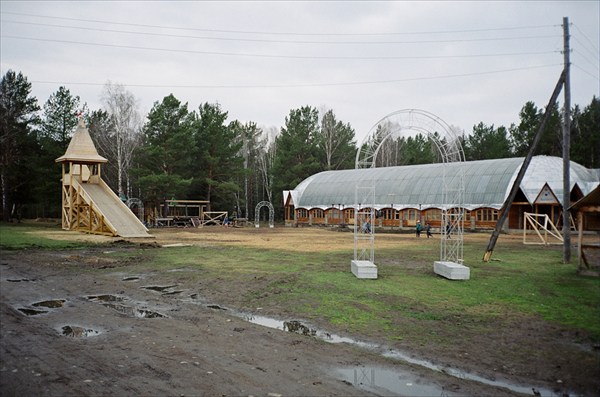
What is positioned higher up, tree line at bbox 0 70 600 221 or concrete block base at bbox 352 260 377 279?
tree line at bbox 0 70 600 221

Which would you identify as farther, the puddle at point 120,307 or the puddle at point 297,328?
the puddle at point 120,307

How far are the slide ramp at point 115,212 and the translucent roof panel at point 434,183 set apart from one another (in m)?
19.9

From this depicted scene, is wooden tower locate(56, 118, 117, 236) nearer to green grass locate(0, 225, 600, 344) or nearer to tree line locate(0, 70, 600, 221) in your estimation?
tree line locate(0, 70, 600, 221)

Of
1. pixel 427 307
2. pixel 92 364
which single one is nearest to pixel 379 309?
pixel 427 307

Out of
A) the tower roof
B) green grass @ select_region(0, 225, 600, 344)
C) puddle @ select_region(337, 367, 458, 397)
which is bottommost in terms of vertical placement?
puddle @ select_region(337, 367, 458, 397)

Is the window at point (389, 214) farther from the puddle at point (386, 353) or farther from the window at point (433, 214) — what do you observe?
the puddle at point (386, 353)

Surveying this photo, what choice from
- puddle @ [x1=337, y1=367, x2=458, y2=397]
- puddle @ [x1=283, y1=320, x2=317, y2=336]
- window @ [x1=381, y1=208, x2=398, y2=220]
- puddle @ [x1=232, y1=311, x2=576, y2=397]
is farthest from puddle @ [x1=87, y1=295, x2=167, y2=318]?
window @ [x1=381, y1=208, x2=398, y2=220]

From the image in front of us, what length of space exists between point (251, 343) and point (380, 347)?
223 centimetres

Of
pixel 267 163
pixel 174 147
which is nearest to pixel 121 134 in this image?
pixel 174 147

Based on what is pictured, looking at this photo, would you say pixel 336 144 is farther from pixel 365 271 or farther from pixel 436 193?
pixel 365 271

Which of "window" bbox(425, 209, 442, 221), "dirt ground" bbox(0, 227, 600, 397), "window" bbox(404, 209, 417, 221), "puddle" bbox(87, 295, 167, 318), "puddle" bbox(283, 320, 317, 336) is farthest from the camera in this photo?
"window" bbox(404, 209, 417, 221)

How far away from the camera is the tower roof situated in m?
36.1

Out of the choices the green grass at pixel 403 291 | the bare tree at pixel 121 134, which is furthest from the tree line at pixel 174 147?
the green grass at pixel 403 291

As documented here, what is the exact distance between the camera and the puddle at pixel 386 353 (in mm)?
6018
